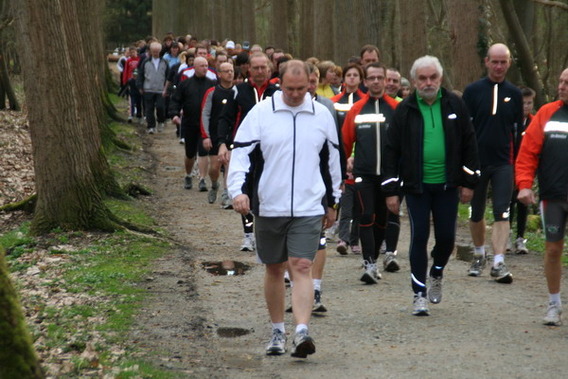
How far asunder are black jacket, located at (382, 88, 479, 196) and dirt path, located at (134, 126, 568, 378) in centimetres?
116

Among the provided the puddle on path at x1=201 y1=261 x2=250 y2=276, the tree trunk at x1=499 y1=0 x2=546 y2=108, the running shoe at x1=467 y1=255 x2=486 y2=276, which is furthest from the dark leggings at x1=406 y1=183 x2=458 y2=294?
the tree trunk at x1=499 y1=0 x2=546 y2=108

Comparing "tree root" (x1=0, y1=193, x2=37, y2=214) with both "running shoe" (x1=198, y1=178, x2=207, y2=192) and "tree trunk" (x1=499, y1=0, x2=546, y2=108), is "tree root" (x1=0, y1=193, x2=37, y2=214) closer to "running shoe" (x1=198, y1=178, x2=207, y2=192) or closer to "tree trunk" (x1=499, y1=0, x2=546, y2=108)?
"running shoe" (x1=198, y1=178, x2=207, y2=192)

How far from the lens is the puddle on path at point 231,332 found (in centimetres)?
838

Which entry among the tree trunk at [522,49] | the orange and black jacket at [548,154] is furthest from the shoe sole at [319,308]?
the tree trunk at [522,49]

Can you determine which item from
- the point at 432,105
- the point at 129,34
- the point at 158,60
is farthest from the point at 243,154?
the point at 129,34

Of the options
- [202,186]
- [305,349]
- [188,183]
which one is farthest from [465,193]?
[188,183]

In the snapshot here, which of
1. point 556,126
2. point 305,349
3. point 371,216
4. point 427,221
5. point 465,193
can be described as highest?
point 556,126

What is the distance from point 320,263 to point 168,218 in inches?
272

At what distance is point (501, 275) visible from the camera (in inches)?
422

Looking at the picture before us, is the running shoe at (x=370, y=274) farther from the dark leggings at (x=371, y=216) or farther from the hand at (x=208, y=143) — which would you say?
the hand at (x=208, y=143)

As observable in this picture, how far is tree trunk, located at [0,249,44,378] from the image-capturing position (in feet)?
17.0

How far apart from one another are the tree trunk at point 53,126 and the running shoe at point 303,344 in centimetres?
618

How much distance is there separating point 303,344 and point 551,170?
266cm

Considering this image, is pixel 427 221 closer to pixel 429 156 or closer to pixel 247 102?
pixel 429 156
